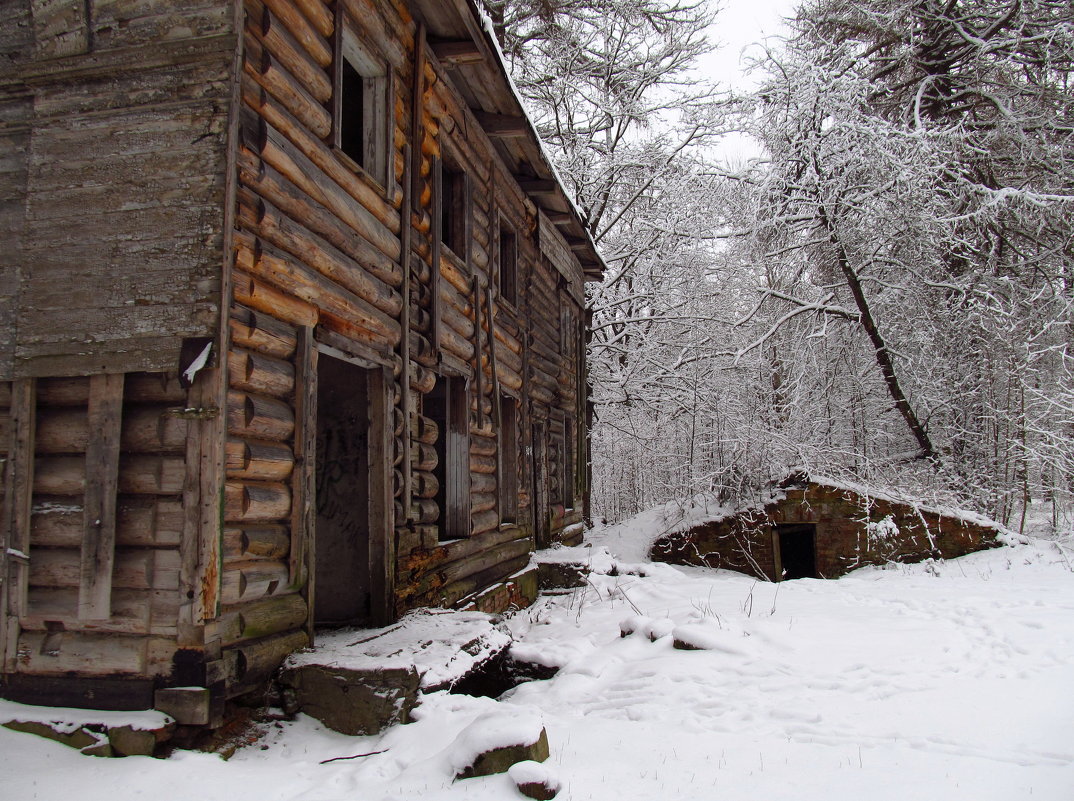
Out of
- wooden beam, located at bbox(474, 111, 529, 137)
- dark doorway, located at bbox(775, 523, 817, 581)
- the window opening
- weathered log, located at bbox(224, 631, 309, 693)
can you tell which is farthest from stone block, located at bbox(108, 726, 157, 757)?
dark doorway, located at bbox(775, 523, 817, 581)

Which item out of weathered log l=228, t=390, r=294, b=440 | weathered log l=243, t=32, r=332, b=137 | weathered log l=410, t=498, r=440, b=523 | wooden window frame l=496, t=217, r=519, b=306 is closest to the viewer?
weathered log l=228, t=390, r=294, b=440

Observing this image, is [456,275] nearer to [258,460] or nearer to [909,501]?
[258,460]

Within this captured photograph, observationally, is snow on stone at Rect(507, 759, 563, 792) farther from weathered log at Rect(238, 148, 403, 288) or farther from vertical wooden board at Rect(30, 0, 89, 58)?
vertical wooden board at Rect(30, 0, 89, 58)

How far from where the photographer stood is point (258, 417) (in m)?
3.88

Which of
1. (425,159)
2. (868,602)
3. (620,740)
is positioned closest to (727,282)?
(868,602)

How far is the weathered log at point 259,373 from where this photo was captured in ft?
12.3

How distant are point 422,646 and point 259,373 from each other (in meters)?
2.02

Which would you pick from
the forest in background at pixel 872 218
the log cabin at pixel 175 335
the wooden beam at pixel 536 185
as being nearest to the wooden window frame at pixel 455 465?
the log cabin at pixel 175 335

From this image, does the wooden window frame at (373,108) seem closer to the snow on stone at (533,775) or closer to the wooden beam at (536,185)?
the snow on stone at (533,775)

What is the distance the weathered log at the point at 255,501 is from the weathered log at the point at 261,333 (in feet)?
2.56

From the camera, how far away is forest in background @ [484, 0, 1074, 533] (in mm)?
12352

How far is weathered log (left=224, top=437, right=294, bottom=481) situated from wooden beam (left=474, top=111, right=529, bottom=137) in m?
5.49

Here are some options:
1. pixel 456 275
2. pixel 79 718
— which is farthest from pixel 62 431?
pixel 456 275

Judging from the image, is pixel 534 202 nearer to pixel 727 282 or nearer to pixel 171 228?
pixel 171 228
